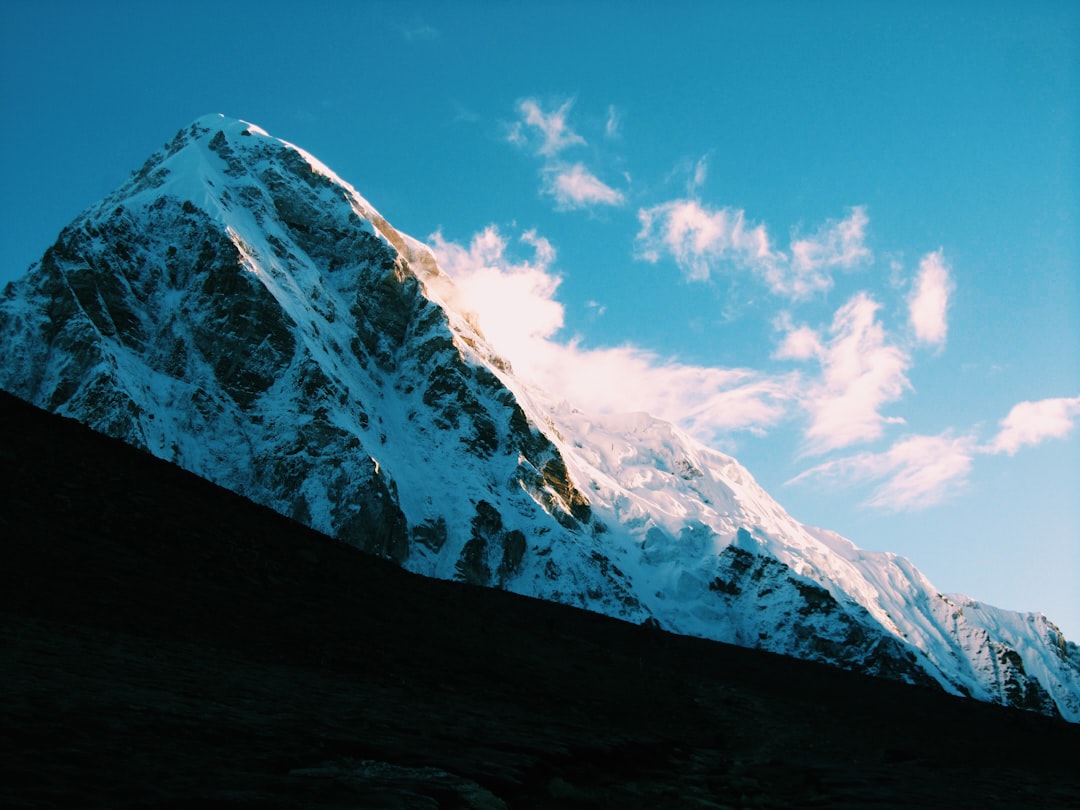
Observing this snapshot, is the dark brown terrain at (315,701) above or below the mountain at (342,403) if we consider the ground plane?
below

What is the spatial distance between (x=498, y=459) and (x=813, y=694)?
75.5 meters

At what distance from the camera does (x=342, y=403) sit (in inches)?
3853

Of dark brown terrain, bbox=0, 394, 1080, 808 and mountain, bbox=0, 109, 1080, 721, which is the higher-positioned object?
mountain, bbox=0, 109, 1080, 721

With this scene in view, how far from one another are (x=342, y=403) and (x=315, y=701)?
294 feet

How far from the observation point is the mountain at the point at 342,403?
86562 millimetres

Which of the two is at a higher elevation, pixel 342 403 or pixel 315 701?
pixel 342 403

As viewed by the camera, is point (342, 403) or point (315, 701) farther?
point (342, 403)

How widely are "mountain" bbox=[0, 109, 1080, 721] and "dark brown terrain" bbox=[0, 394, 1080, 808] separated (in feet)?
196

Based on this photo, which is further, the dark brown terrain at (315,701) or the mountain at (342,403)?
the mountain at (342,403)

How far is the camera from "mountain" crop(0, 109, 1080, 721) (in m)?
86.6

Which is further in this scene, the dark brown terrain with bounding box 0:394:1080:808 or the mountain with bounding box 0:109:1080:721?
the mountain with bounding box 0:109:1080:721

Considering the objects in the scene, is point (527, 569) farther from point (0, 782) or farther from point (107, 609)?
point (0, 782)

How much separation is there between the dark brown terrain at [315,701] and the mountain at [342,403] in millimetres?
59761

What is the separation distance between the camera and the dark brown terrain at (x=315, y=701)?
6516 mm
